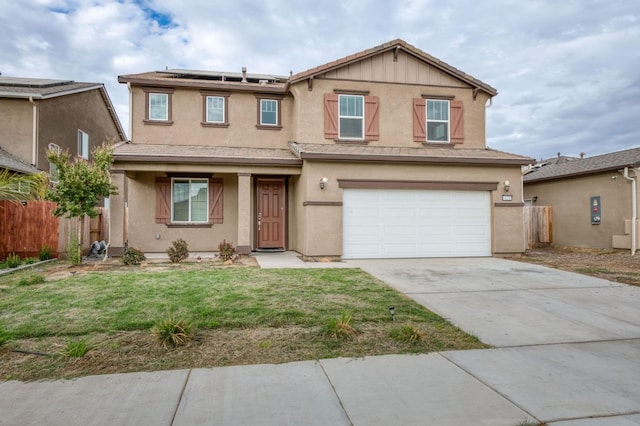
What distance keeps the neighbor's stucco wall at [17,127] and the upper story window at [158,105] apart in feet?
17.0

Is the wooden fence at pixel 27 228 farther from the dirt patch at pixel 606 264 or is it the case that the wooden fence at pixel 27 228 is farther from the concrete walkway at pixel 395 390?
the dirt patch at pixel 606 264

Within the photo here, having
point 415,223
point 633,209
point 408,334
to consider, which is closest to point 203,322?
point 408,334

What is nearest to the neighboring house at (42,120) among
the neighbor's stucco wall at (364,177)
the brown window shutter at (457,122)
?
the neighbor's stucco wall at (364,177)

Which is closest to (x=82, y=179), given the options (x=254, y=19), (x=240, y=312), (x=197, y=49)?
(x=240, y=312)

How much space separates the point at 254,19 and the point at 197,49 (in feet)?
13.9

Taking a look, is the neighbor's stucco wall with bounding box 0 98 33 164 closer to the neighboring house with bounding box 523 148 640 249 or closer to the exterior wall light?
the exterior wall light

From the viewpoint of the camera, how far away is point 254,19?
1274cm

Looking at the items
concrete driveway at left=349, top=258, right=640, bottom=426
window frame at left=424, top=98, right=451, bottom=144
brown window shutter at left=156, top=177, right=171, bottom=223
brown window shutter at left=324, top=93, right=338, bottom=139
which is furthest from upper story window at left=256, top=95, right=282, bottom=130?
concrete driveway at left=349, top=258, right=640, bottom=426

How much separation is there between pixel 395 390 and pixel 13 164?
1422cm

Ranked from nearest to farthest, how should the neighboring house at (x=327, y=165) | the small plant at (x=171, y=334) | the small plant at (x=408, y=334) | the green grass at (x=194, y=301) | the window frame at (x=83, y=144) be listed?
the small plant at (x=171, y=334), the small plant at (x=408, y=334), the green grass at (x=194, y=301), the neighboring house at (x=327, y=165), the window frame at (x=83, y=144)

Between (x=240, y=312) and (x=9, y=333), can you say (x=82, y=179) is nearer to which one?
(x=9, y=333)

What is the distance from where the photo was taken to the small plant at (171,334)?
3.94 meters

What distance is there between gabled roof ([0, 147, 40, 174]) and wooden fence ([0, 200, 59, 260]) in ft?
6.17

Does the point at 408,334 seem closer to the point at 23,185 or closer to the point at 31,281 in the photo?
the point at 31,281
